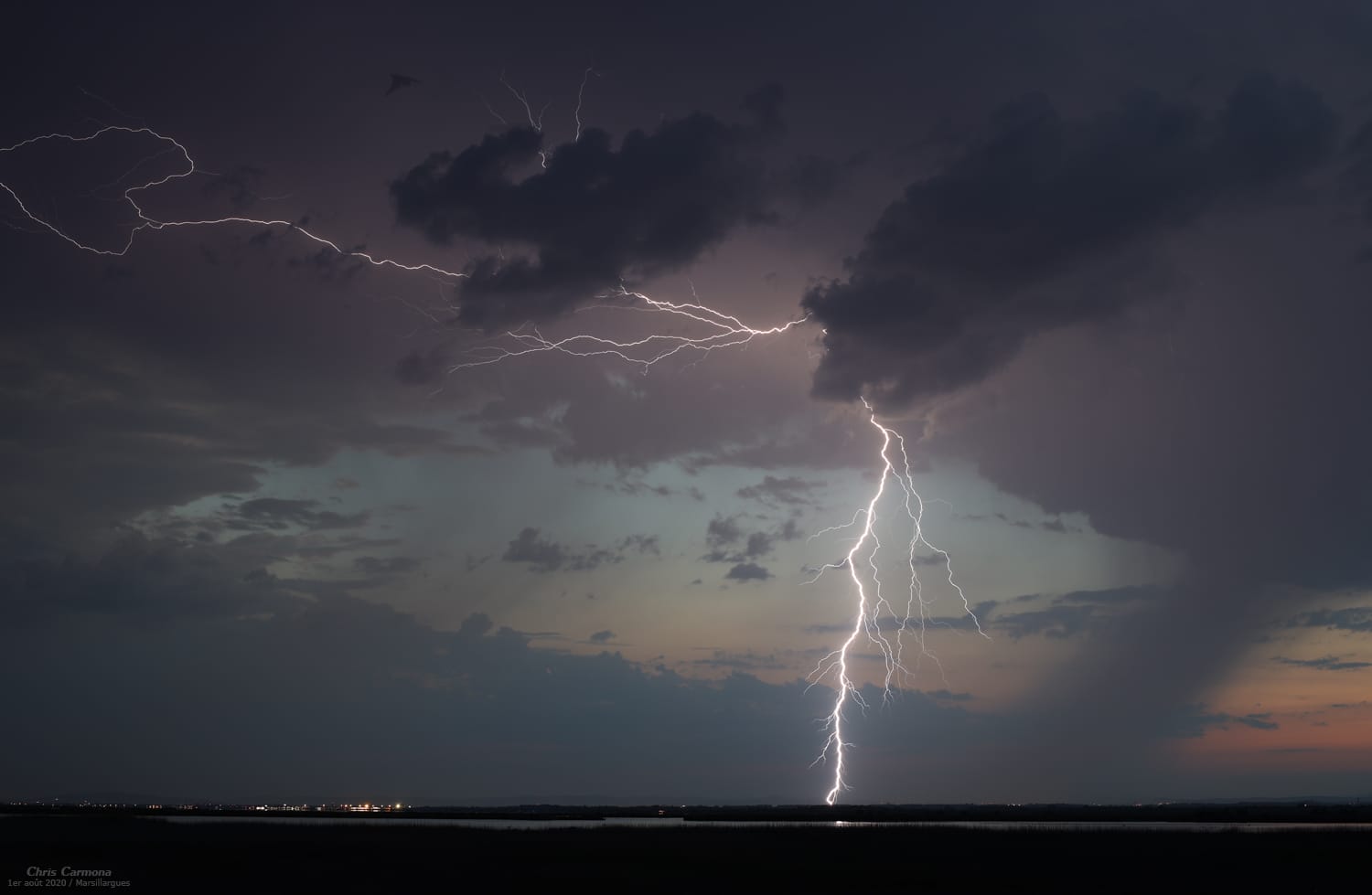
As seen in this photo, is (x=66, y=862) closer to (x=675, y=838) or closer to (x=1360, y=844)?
(x=675, y=838)

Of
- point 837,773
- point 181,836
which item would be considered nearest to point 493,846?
point 181,836

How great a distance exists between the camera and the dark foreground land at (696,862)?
22266mm

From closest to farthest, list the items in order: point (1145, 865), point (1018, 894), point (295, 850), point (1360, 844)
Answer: point (1018, 894), point (1145, 865), point (295, 850), point (1360, 844)

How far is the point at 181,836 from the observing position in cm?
3812

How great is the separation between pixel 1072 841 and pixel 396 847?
2170 centimetres

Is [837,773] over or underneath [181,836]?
over

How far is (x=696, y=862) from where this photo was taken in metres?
27.3

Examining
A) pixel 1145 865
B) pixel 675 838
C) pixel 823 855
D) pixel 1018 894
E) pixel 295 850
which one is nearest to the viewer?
pixel 1018 894

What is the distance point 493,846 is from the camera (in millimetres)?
32562

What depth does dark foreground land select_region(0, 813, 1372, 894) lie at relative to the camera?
Result: 73.0 ft

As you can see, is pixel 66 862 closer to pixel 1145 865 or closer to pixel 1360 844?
pixel 1145 865

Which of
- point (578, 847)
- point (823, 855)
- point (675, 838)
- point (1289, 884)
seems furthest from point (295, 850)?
point (1289, 884)

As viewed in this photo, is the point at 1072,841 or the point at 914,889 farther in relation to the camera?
the point at 1072,841

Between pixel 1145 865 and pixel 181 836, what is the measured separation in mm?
32916
